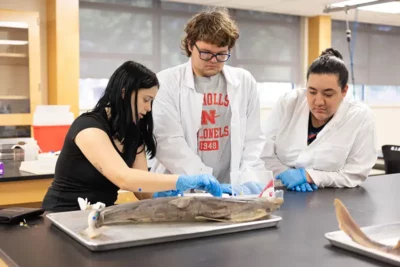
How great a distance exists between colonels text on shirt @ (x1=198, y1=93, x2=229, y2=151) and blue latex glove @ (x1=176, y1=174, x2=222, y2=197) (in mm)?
545

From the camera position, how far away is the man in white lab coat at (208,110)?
1.88 m

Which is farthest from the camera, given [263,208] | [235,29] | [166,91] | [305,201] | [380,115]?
[380,115]

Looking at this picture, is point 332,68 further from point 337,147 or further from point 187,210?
point 187,210

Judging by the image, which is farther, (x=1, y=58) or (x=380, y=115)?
(x=380, y=115)

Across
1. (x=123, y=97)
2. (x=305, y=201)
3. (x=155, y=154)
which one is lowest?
(x=305, y=201)

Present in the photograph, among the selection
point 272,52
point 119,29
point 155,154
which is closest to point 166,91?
point 155,154

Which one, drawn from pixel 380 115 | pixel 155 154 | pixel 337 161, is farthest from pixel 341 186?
pixel 380 115

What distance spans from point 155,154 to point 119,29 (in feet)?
11.3

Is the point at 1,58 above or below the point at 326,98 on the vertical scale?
above

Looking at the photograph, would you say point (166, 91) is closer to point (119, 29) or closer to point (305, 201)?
point (305, 201)

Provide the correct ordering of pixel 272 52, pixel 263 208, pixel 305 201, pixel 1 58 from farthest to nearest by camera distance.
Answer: pixel 272 52 → pixel 1 58 → pixel 305 201 → pixel 263 208

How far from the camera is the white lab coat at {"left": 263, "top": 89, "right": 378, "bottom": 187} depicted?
6.33 ft

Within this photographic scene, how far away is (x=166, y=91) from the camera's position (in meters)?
2.01

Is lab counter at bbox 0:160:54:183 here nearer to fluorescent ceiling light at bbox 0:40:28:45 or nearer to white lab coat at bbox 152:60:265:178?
white lab coat at bbox 152:60:265:178
